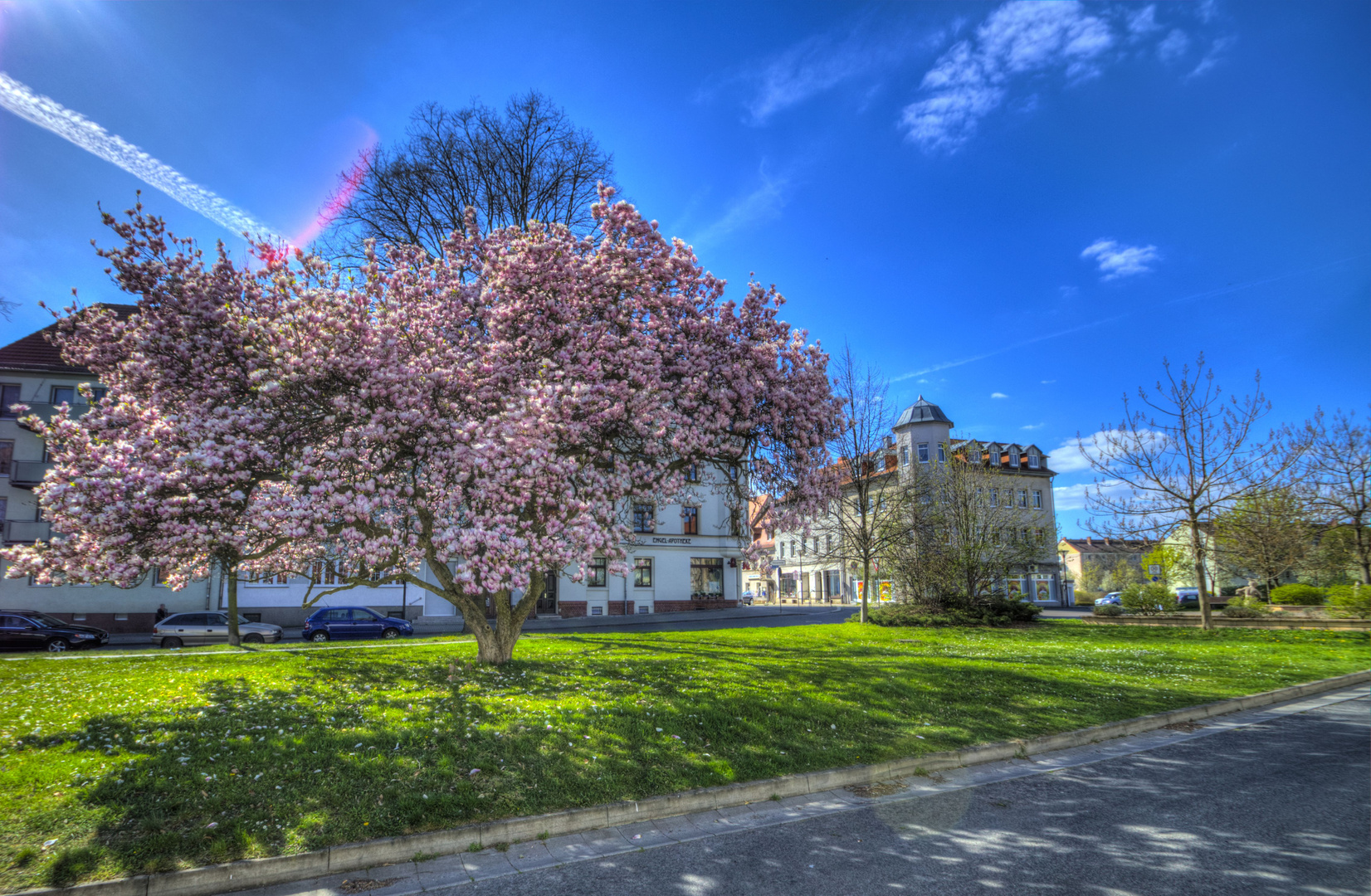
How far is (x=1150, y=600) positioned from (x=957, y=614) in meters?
16.7

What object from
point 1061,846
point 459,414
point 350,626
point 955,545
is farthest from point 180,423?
point 955,545

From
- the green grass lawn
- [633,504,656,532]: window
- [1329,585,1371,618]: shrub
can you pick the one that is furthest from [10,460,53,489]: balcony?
[1329,585,1371,618]: shrub

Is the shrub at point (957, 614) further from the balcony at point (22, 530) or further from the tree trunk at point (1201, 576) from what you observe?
the balcony at point (22, 530)

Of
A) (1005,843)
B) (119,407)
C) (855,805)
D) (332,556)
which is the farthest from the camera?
(332,556)

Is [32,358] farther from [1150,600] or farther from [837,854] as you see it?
[1150,600]

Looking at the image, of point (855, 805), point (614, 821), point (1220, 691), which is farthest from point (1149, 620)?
point (614, 821)

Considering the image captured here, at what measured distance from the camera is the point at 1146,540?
2722 centimetres

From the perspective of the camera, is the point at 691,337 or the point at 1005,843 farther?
the point at 691,337

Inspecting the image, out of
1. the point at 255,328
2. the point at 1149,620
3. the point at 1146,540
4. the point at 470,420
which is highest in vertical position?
the point at 255,328

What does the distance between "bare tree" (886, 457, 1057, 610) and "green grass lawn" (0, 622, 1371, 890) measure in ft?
38.0

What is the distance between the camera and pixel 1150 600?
3578 cm

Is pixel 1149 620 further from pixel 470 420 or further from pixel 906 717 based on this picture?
pixel 470 420

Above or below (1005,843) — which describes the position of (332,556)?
above

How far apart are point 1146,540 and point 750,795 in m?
27.5
